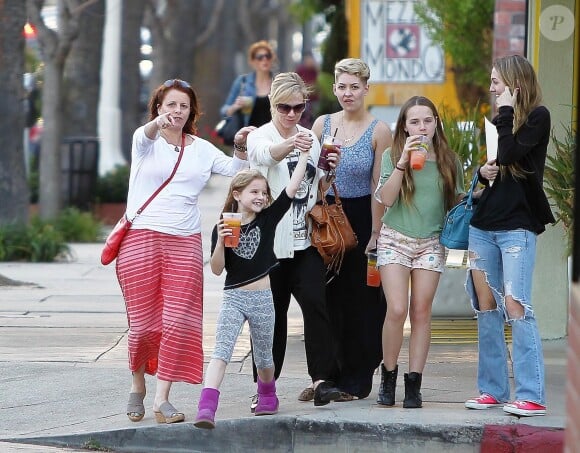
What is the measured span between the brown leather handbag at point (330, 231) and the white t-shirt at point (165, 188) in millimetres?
610

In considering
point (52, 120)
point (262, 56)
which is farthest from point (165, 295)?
point (52, 120)

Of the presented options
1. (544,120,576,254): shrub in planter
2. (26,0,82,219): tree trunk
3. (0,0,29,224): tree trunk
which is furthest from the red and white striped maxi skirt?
(26,0,82,219): tree trunk

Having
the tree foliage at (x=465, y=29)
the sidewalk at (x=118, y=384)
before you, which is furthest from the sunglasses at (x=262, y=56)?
the tree foliage at (x=465, y=29)

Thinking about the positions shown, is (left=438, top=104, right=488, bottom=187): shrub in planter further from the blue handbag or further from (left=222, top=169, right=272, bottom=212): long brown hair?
(left=222, top=169, right=272, bottom=212): long brown hair

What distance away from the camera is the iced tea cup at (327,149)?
6969 millimetres

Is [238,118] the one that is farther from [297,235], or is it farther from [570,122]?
[297,235]

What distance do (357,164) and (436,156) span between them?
434mm

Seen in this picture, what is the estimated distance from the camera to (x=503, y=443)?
6871 millimetres

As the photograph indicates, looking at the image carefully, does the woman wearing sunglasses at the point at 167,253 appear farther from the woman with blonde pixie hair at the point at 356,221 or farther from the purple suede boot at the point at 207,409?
the woman with blonde pixie hair at the point at 356,221

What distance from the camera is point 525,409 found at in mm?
7066

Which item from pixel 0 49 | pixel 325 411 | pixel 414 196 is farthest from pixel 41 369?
pixel 0 49

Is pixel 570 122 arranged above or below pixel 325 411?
above

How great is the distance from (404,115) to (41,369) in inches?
114

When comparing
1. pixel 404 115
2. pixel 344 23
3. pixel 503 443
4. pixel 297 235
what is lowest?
pixel 503 443
